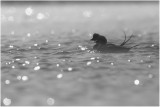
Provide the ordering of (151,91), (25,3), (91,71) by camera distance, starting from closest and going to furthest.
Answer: (151,91) → (91,71) → (25,3)

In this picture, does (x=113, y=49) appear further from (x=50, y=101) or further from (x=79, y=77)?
(x=50, y=101)

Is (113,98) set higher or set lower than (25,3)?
lower

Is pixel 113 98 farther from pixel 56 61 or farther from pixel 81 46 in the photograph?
pixel 81 46

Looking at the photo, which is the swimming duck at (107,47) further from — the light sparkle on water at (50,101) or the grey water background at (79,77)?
the light sparkle on water at (50,101)

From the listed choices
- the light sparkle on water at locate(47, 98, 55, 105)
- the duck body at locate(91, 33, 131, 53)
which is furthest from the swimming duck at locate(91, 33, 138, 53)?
the light sparkle on water at locate(47, 98, 55, 105)

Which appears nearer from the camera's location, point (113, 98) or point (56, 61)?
point (113, 98)

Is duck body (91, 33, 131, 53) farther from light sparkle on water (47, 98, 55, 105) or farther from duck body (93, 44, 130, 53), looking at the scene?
light sparkle on water (47, 98, 55, 105)

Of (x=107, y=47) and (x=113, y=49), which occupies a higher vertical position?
(x=107, y=47)

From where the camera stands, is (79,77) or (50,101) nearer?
(50,101)

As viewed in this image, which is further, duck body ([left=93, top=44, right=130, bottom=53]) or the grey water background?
duck body ([left=93, top=44, right=130, bottom=53])

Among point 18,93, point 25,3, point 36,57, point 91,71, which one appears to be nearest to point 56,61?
point 36,57

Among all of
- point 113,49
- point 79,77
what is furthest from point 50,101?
point 113,49
